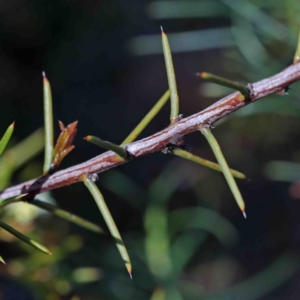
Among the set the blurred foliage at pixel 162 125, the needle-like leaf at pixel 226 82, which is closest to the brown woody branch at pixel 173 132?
the needle-like leaf at pixel 226 82

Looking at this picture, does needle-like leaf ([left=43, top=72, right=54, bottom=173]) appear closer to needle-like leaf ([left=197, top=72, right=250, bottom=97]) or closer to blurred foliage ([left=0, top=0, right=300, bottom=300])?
needle-like leaf ([left=197, top=72, right=250, bottom=97])

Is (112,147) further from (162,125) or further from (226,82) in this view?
(162,125)

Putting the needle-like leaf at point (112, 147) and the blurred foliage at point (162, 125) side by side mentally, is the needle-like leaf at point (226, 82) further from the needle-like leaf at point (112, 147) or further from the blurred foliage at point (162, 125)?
the blurred foliage at point (162, 125)

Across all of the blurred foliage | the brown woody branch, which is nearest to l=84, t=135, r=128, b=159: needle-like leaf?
the brown woody branch

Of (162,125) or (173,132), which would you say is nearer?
(173,132)

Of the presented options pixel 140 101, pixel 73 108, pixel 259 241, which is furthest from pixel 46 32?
pixel 259 241

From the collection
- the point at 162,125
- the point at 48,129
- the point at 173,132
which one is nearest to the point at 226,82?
the point at 173,132
